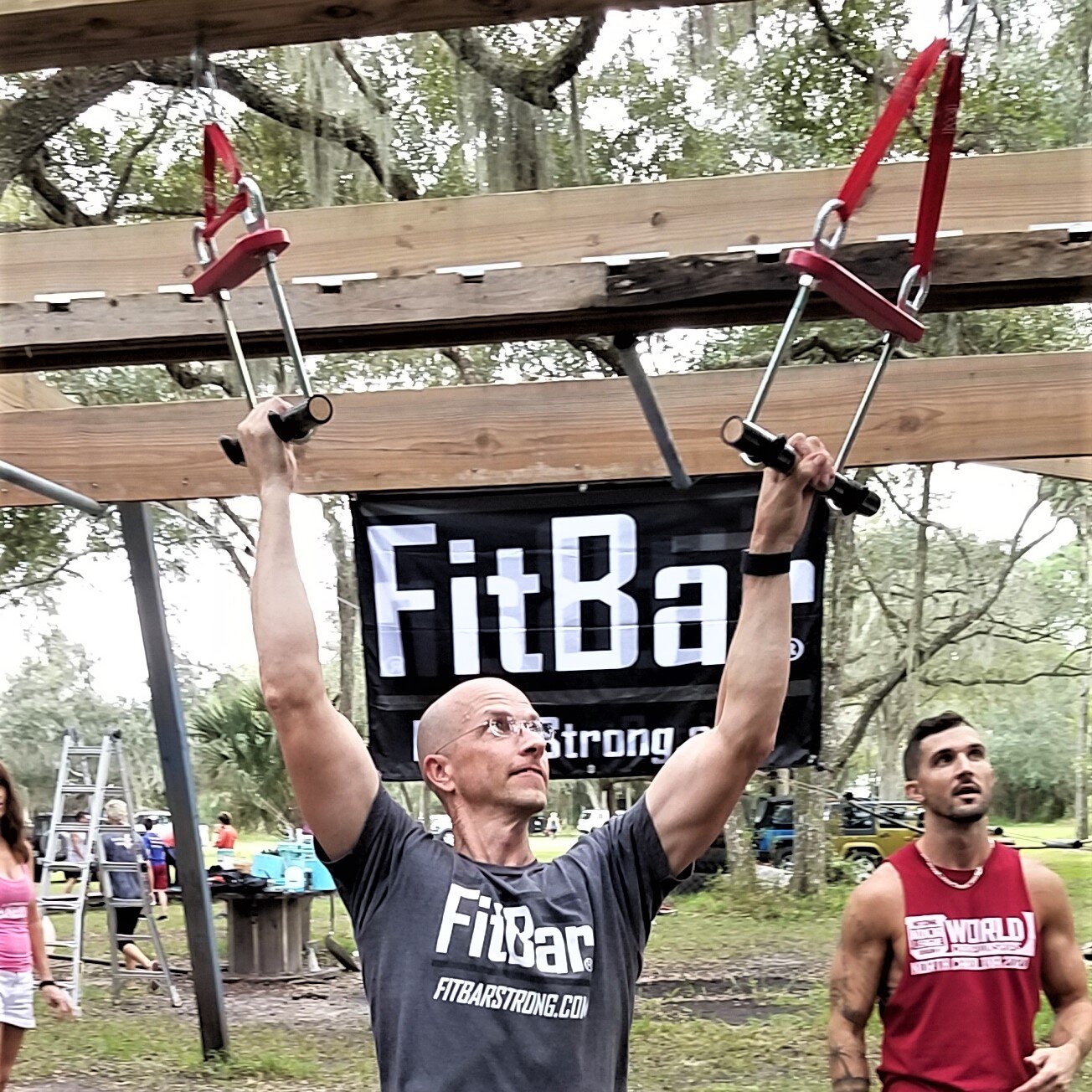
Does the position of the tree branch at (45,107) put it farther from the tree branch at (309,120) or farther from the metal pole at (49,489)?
the metal pole at (49,489)

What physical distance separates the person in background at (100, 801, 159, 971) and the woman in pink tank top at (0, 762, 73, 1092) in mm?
4006

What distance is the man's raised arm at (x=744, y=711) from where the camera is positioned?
170 cm

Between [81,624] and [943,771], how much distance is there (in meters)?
18.8

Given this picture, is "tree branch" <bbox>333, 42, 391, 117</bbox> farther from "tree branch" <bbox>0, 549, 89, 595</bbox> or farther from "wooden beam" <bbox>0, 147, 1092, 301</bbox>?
"tree branch" <bbox>0, 549, 89, 595</bbox>

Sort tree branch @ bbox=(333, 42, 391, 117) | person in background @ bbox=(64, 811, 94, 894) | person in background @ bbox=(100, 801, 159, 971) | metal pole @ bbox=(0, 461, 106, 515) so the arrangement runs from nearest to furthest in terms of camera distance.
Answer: metal pole @ bbox=(0, 461, 106, 515) → tree branch @ bbox=(333, 42, 391, 117) → person in background @ bbox=(64, 811, 94, 894) → person in background @ bbox=(100, 801, 159, 971)

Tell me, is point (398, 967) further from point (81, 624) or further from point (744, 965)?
point (81, 624)

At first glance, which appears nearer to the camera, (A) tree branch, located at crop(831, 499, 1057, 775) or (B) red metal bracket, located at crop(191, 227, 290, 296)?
(B) red metal bracket, located at crop(191, 227, 290, 296)

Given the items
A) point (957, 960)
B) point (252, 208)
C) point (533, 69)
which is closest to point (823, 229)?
point (252, 208)

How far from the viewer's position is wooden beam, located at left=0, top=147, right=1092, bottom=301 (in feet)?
9.77

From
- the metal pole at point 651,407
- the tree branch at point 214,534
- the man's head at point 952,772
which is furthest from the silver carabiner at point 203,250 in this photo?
the tree branch at point 214,534

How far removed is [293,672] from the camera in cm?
167

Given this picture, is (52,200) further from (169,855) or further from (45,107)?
(169,855)

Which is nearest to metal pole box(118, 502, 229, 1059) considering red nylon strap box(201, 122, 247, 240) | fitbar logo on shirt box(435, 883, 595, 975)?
red nylon strap box(201, 122, 247, 240)

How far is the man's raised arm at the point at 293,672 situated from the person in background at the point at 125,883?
24.5 ft
